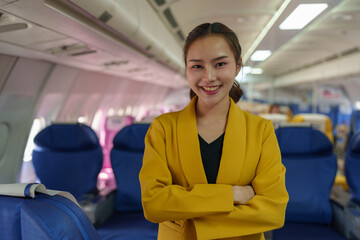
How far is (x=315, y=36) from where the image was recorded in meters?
5.41

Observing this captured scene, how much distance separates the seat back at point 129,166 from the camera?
2381 mm

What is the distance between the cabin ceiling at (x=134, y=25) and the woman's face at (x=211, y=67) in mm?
204

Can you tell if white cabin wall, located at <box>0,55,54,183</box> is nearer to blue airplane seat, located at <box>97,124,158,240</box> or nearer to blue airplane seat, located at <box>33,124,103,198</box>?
blue airplane seat, located at <box>33,124,103,198</box>

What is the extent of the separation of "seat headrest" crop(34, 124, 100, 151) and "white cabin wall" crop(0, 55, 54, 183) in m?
0.82

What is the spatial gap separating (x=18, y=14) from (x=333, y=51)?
24.0 ft

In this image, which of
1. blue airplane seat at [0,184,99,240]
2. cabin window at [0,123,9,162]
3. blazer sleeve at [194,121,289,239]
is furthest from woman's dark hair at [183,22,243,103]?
cabin window at [0,123,9,162]

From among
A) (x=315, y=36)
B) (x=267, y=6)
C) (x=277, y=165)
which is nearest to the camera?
(x=277, y=165)

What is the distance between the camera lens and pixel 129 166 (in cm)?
239

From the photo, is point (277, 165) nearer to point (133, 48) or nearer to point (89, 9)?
point (89, 9)

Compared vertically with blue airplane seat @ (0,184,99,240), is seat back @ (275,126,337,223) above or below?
below

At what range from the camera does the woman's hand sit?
111cm

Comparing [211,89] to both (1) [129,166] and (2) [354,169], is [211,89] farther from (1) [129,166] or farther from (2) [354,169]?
(2) [354,169]

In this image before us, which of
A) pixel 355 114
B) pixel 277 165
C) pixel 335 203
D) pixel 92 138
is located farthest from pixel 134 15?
pixel 355 114

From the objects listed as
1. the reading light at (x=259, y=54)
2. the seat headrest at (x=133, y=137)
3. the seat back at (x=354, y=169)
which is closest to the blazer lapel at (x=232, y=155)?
the seat headrest at (x=133, y=137)
